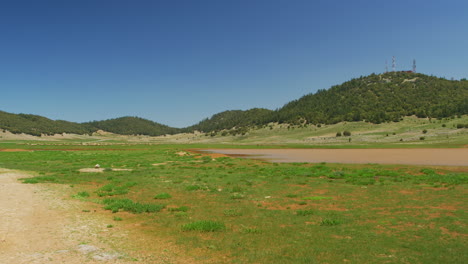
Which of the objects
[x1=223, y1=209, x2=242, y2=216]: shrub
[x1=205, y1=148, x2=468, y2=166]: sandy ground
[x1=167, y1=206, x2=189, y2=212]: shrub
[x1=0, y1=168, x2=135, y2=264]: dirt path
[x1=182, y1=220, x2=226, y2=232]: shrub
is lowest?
[x1=205, y1=148, x2=468, y2=166]: sandy ground

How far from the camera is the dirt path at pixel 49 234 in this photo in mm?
9477

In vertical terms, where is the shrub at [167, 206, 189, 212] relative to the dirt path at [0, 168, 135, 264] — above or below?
below

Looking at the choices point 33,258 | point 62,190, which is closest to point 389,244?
point 33,258

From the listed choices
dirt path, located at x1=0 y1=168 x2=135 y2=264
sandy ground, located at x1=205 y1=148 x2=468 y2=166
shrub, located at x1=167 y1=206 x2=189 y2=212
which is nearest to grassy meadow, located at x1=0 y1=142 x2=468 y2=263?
shrub, located at x1=167 y1=206 x2=189 y2=212

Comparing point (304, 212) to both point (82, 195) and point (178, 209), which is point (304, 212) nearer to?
point (178, 209)

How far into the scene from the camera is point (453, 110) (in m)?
152

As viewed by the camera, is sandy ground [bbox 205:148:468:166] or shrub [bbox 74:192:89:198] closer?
shrub [bbox 74:192:89:198]

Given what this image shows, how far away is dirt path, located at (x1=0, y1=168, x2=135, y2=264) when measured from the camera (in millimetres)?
9477

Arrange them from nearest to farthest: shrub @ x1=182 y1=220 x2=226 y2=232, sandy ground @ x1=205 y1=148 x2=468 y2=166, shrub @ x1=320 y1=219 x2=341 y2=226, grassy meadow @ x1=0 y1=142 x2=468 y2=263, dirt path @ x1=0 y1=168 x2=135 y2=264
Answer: dirt path @ x1=0 y1=168 x2=135 y2=264 → grassy meadow @ x1=0 y1=142 x2=468 y2=263 → shrub @ x1=182 y1=220 x2=226 y2=232 → shrub @ x1=320 y1=219 x2=341 y2=226 → sandy ground @ x1=205 y1=148 x2=468 y2=166

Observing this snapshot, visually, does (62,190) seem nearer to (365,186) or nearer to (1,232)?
(1,232)

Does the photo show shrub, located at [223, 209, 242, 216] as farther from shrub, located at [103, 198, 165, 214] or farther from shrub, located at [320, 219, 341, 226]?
shrub, located at [320, 219, 341, 226]

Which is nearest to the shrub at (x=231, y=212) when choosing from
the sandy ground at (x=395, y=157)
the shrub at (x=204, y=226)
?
the shrub at (x=204, y=226)

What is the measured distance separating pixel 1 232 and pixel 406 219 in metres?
18.9

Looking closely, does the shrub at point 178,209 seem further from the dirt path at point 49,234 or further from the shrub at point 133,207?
the dirt path at point 49,234
